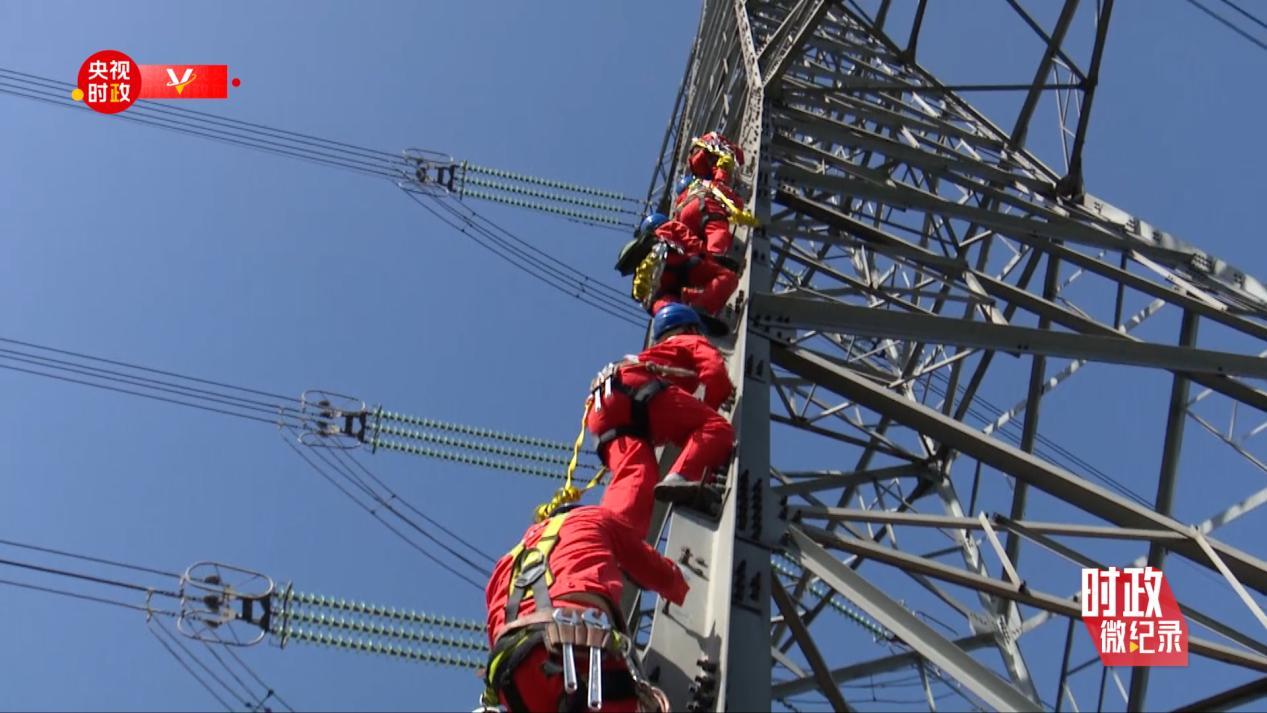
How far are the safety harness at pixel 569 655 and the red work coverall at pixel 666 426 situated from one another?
2.82 feet

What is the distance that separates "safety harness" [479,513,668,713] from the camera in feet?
12.9

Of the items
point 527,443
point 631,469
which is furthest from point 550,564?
point 527,443

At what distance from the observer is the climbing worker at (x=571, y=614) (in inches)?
158

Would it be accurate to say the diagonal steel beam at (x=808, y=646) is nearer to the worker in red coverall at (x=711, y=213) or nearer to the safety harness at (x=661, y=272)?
the safety harness at (x=661, y=272)

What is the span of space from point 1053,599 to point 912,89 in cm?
813

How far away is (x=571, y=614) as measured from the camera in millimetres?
4090

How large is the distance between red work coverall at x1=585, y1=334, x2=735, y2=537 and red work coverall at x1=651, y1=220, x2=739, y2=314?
1366 millimetres

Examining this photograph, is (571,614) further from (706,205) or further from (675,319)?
(706,205)

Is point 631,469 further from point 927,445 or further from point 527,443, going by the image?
point 527,443

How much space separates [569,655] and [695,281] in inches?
183

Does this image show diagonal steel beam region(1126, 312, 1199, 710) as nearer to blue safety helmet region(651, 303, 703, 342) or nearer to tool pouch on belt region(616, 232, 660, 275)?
blue safety helmet region(651, 303, 703, 342)

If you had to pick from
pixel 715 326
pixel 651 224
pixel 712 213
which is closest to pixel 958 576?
pixel 715 326

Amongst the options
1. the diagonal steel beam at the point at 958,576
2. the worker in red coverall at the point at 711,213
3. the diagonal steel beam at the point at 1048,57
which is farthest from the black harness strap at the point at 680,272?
the diagonal steel beam at the point at 1048,57

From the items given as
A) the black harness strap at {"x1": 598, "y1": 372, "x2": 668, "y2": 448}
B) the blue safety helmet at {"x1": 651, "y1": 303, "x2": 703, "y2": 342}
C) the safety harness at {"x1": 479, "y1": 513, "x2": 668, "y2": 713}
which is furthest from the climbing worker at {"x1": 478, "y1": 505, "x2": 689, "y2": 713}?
the blue safety helmet at {"x1": 651, "y1": 303, "x2": 703, "y2": 342}
